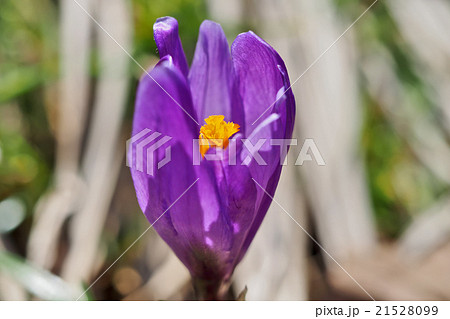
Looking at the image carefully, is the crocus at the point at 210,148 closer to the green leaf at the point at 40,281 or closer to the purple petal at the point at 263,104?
the purple petal at the point at 263,104

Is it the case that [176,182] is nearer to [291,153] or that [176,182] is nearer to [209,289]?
[209,289]

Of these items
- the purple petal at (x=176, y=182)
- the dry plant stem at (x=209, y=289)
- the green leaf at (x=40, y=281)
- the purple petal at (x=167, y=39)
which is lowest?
the green leaf at (x=40, y=281)

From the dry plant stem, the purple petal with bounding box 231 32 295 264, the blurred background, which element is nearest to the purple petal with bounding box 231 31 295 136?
the purple petal with bounding box 231 32 295 264

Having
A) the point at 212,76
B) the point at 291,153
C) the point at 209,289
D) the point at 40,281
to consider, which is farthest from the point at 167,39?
the point at 291,153

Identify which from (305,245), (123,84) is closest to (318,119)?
(305,245)

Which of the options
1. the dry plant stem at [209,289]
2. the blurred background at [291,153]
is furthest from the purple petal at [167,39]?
the blurred background at [291,153]

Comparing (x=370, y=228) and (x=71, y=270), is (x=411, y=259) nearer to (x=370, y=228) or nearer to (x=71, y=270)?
(x=370, y=228)
